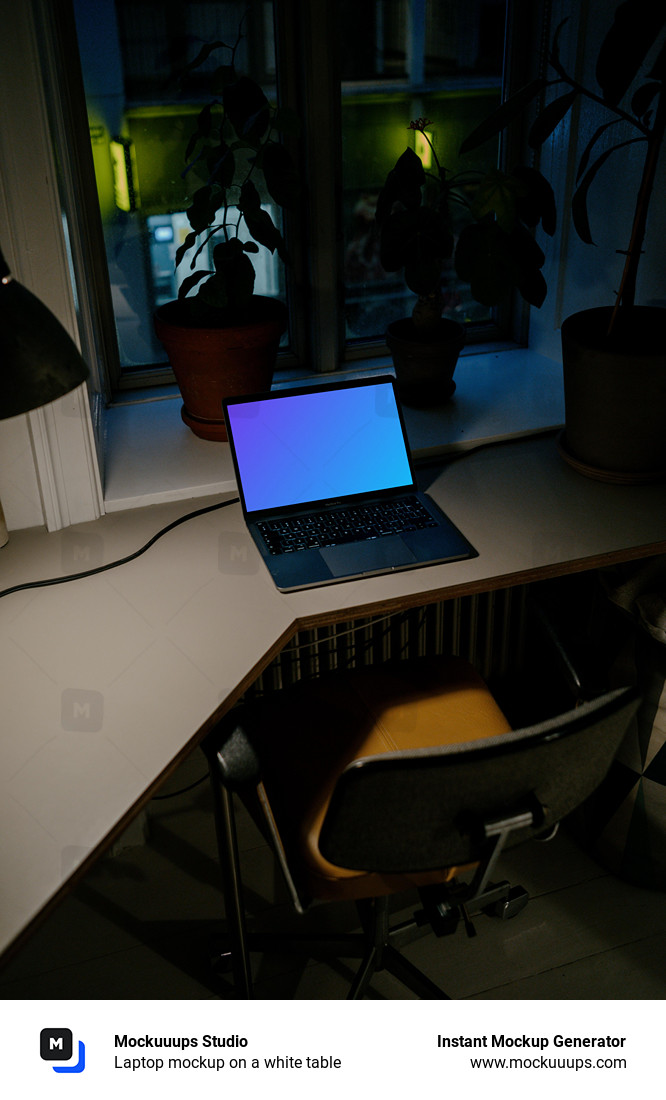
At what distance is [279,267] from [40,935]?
5.39ft

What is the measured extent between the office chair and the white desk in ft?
0.39

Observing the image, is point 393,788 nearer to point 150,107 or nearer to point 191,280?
point 191,280

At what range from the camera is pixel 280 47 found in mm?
2057

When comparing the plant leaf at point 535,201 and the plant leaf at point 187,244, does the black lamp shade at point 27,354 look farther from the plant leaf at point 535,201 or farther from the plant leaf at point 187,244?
the plant leaf at point 535,201

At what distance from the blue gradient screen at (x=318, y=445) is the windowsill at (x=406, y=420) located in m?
0.16

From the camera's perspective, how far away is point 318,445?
175cm

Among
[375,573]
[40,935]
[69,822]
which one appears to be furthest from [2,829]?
[40,935]

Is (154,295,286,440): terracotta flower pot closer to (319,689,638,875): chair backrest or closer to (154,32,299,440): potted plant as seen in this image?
(154,32,299,440): potted plant

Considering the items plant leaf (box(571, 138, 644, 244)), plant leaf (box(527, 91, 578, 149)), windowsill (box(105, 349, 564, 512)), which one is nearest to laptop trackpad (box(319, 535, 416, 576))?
windowsill (box(105, 349, 564, 512))

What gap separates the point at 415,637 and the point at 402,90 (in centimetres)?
136

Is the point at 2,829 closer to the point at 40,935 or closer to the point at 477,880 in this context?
the point at 477,880

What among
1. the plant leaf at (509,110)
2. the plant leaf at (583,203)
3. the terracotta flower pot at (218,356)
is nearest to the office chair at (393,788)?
the terracotta flower pot at (218,356)

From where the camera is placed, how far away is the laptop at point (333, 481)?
164 centimetres
